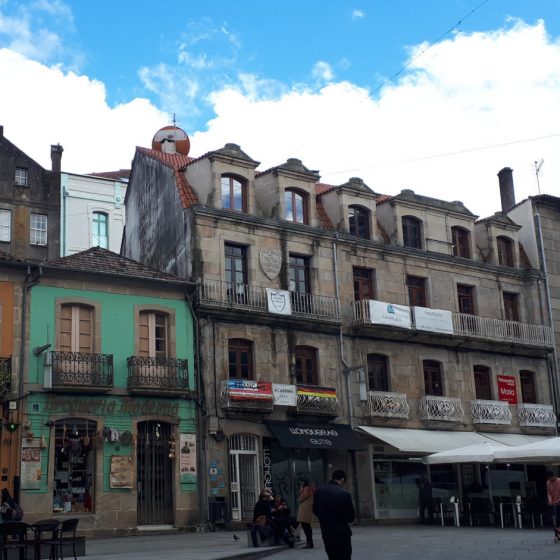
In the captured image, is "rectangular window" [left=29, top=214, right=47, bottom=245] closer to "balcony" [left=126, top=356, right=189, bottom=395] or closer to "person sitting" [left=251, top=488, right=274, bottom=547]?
"balcony" [left=126, top=356, right=189, bottom=395]

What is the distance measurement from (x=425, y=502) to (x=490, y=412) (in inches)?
199

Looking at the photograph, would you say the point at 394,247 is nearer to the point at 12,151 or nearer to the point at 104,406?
the point at 104,406

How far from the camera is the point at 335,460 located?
29484 mm

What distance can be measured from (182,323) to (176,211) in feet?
14.4

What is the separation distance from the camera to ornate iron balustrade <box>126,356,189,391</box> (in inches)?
1013

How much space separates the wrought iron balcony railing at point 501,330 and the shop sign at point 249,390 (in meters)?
6.71

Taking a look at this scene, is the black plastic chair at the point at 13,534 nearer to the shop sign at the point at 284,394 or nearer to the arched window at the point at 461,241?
the shop sign at the point at 284,394

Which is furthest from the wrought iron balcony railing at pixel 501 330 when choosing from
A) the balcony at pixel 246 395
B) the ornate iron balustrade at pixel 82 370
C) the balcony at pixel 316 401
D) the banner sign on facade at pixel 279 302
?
the ornate iron balustrade at pixel 82 370

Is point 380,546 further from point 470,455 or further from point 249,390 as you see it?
point 249,390

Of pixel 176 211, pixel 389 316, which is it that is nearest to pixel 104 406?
pixel 176 211

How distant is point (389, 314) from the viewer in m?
31.3

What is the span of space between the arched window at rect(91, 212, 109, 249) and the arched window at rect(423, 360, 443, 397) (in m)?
19.9

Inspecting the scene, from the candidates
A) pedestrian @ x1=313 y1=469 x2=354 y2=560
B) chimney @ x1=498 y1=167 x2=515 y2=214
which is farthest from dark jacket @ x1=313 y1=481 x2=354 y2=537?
chimney @ x1=498 y1=167 x2=515 y2=214

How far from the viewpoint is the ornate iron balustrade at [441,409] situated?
31516 millimetres
